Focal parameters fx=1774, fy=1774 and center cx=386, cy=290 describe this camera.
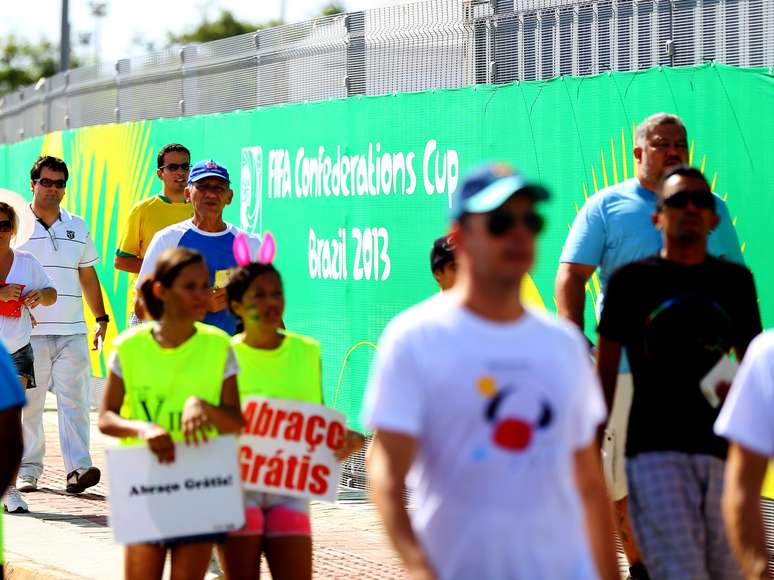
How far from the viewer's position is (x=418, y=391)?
13.1 feet

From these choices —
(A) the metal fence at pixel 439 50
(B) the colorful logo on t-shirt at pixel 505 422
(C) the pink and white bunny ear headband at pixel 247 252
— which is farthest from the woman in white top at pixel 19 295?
(B) the colorful logo on t-shirt at pixel 505 422

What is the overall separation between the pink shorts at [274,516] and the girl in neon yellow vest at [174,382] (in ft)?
0.57

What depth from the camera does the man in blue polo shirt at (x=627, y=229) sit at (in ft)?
23.1

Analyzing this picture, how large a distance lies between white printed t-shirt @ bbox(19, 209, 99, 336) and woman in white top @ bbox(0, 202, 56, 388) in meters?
0.72

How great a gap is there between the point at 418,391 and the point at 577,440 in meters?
0.45

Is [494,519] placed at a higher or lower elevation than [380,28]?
lower

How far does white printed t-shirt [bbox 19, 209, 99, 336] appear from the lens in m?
11.7

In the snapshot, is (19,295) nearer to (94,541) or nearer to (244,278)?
(94,541)

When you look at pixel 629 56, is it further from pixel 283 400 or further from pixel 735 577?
pixel 735 577

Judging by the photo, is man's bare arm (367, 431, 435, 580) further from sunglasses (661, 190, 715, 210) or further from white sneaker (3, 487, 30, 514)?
white sneaker (3, 487, 30, 514)

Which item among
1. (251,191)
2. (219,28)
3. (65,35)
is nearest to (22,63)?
(219,28)

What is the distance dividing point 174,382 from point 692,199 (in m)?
1.90

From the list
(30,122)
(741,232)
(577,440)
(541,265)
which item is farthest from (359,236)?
(30,122)

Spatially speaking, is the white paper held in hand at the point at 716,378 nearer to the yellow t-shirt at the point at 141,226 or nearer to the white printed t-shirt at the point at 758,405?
the white printed t-shirt at the point at 758,405
